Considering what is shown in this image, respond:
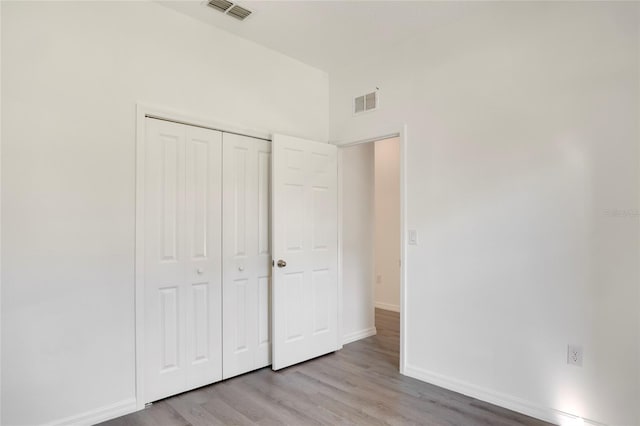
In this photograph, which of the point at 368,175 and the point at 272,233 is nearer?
the point at 272,233

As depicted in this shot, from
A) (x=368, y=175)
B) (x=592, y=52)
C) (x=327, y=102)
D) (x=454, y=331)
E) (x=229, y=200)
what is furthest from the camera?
(x=368, y=175)

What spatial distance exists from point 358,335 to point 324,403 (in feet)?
5.08

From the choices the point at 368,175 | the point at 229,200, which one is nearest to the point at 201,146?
the point at 229,200

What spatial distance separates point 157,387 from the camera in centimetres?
266

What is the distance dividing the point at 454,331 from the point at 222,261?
1.91 metres

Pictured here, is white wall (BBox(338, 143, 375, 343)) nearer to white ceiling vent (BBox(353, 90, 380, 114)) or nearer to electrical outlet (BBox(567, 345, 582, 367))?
white ceiling vent (BBox(353, 90, 380, 114))

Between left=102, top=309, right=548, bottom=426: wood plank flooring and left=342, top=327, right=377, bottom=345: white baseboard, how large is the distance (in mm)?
618

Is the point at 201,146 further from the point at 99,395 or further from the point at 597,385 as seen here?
the point at 597,385

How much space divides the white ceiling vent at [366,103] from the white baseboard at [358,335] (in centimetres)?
234

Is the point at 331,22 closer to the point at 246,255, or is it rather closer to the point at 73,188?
the point at 246,255

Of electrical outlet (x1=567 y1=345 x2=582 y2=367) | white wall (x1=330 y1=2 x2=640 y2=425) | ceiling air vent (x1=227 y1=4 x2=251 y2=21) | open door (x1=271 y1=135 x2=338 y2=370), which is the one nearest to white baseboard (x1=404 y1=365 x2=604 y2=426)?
white wall (x1=330 y1=2 x2=640 y2=425)

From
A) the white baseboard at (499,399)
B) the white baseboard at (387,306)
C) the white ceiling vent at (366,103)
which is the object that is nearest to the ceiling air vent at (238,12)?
the white ceiling vent at (366,103)

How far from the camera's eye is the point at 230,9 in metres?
2.76

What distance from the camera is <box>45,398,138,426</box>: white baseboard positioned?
228 centimetres
